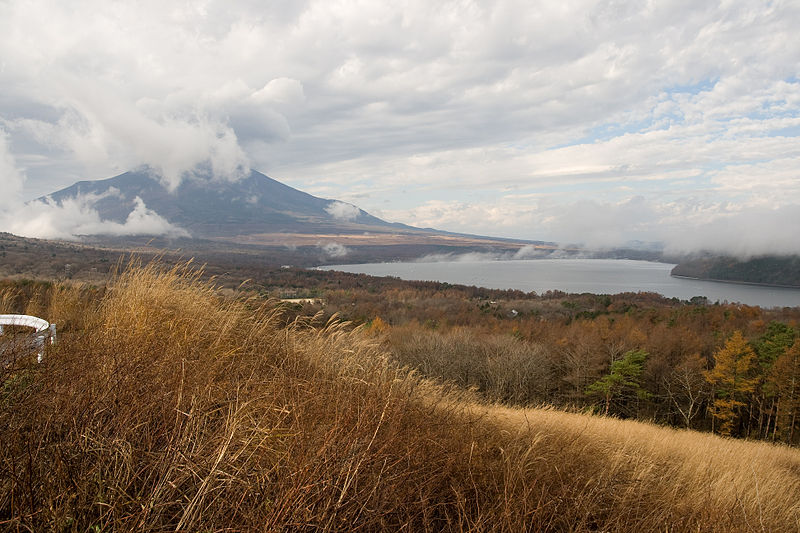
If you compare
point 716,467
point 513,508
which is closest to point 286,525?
point 513,508

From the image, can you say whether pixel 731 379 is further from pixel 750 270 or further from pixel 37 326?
pixel 750 270

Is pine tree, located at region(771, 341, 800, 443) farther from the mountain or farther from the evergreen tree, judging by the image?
the mountain

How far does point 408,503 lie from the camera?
7.97 ft

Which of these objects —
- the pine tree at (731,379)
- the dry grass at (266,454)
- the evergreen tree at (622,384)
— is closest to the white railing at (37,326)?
the dry grass at (266,454)

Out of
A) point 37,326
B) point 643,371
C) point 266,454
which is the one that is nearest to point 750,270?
point 643,371

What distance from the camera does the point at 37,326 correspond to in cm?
491

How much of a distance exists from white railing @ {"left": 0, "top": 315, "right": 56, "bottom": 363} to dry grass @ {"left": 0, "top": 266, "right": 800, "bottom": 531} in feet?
0.53

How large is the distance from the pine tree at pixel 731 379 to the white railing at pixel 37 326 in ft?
103

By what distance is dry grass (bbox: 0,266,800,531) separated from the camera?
185cm

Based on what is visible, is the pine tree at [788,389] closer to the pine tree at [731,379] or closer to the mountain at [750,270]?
the pine tree at [731,379]

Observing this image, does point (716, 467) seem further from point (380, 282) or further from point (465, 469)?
point (380, 282)

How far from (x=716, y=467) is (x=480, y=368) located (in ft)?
77.8

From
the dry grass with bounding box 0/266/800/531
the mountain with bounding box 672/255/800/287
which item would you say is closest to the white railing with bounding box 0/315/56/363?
the dry grass with bounding box 0/266/800/531

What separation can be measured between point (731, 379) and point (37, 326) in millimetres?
31860
